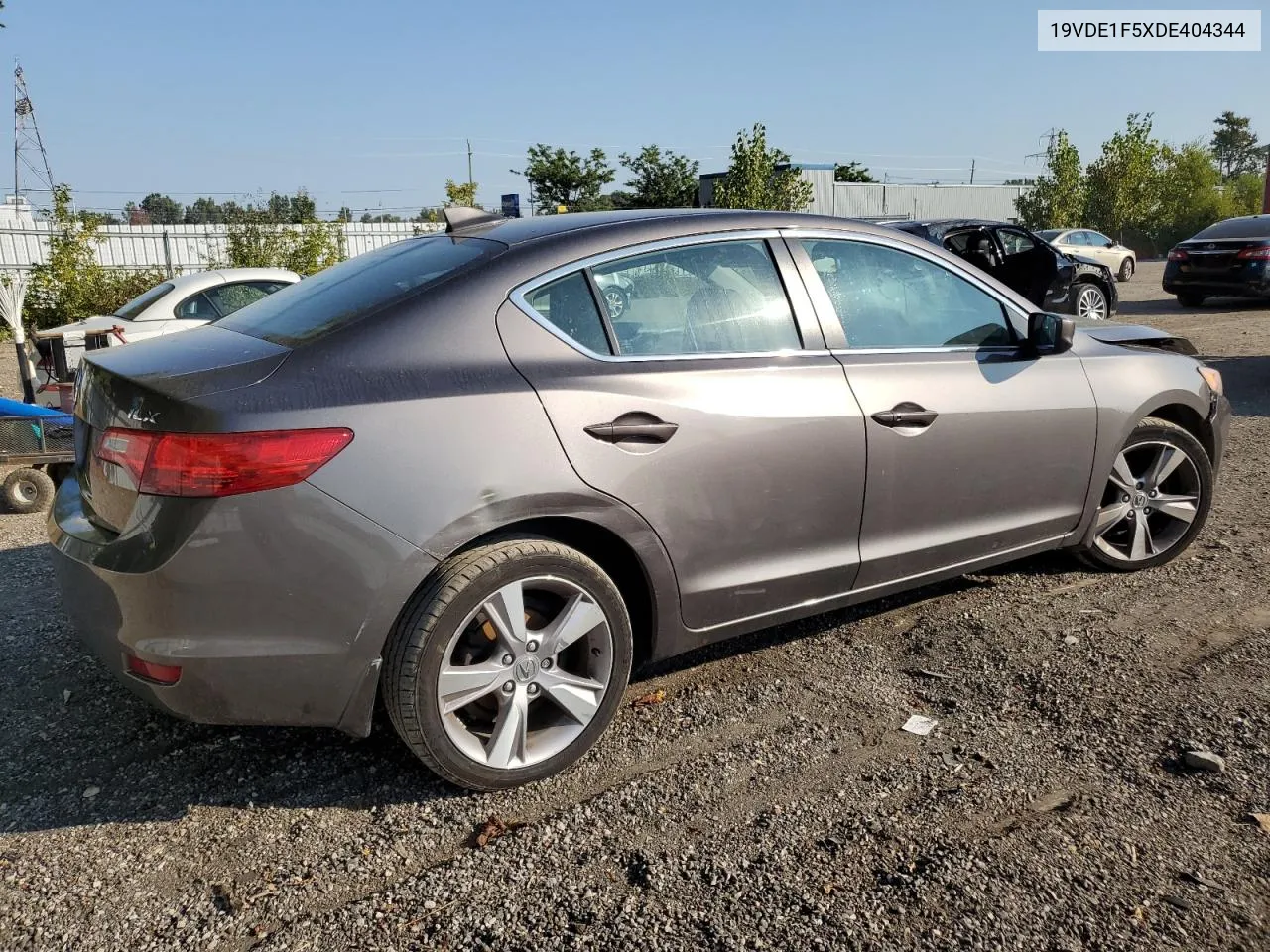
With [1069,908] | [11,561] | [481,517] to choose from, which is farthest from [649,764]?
[11,561]

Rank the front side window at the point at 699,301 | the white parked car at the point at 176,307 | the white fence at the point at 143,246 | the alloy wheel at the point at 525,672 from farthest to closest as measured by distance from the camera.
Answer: the white fence at the point at 143,246 < the white parked car at the point at 176,307 < the front side window at the point at 699,301 < the alloy wheel at the point at 525,672

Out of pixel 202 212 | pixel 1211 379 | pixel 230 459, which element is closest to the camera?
pixel 230 459

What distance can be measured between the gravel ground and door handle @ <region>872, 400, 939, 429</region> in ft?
2.98

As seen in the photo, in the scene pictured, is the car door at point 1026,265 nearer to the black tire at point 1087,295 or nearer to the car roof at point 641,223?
the black tire at point 1087,295

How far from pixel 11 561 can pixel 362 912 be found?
151 inches

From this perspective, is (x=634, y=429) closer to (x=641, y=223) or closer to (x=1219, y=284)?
(x=641, y=223)

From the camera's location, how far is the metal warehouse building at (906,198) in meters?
43.6

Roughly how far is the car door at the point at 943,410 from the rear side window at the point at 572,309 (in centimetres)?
87

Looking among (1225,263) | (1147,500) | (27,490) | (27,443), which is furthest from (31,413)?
(1225,263)

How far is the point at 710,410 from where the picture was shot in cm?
313

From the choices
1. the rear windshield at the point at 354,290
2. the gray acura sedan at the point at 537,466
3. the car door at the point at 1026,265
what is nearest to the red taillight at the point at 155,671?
the gray acura sedan at the point at 537,466

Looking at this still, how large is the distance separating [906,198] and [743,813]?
4911cm

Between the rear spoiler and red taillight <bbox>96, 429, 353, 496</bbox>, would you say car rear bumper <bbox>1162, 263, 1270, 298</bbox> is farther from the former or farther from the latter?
red taillight <bbox>96, 429, 353, 496</bbox>

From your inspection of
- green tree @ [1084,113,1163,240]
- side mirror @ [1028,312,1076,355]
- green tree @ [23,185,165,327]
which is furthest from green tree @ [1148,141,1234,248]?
side mirror @ [1028,312,1076,355]
